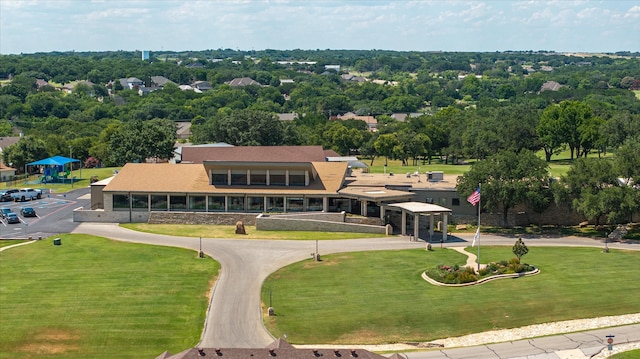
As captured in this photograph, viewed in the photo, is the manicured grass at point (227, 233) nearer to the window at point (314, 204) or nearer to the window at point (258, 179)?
the window at point (314, 204)

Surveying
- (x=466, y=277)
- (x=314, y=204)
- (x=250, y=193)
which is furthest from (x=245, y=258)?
(x=466, y=277)

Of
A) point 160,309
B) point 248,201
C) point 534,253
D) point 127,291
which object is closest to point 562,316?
point 534,253

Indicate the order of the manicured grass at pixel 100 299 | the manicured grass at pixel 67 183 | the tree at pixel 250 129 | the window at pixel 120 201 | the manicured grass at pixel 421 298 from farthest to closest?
the tree at pixel 250 129 → the manicured grass at pixel 67 183 → the window at pixel 120 201 → the manicured grass at pixel 421 298 → the manicured grass at pixel 100 299

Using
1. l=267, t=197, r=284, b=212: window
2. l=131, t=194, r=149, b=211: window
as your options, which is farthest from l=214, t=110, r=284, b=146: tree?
l=267, t=197, r=284, b=212: window

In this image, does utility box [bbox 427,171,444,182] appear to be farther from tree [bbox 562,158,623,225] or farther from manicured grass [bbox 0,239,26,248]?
manicured grass [bbox 0,239,26,248]

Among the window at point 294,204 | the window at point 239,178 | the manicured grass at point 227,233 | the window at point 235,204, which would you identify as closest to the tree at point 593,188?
the manicured grass at point 227,233
